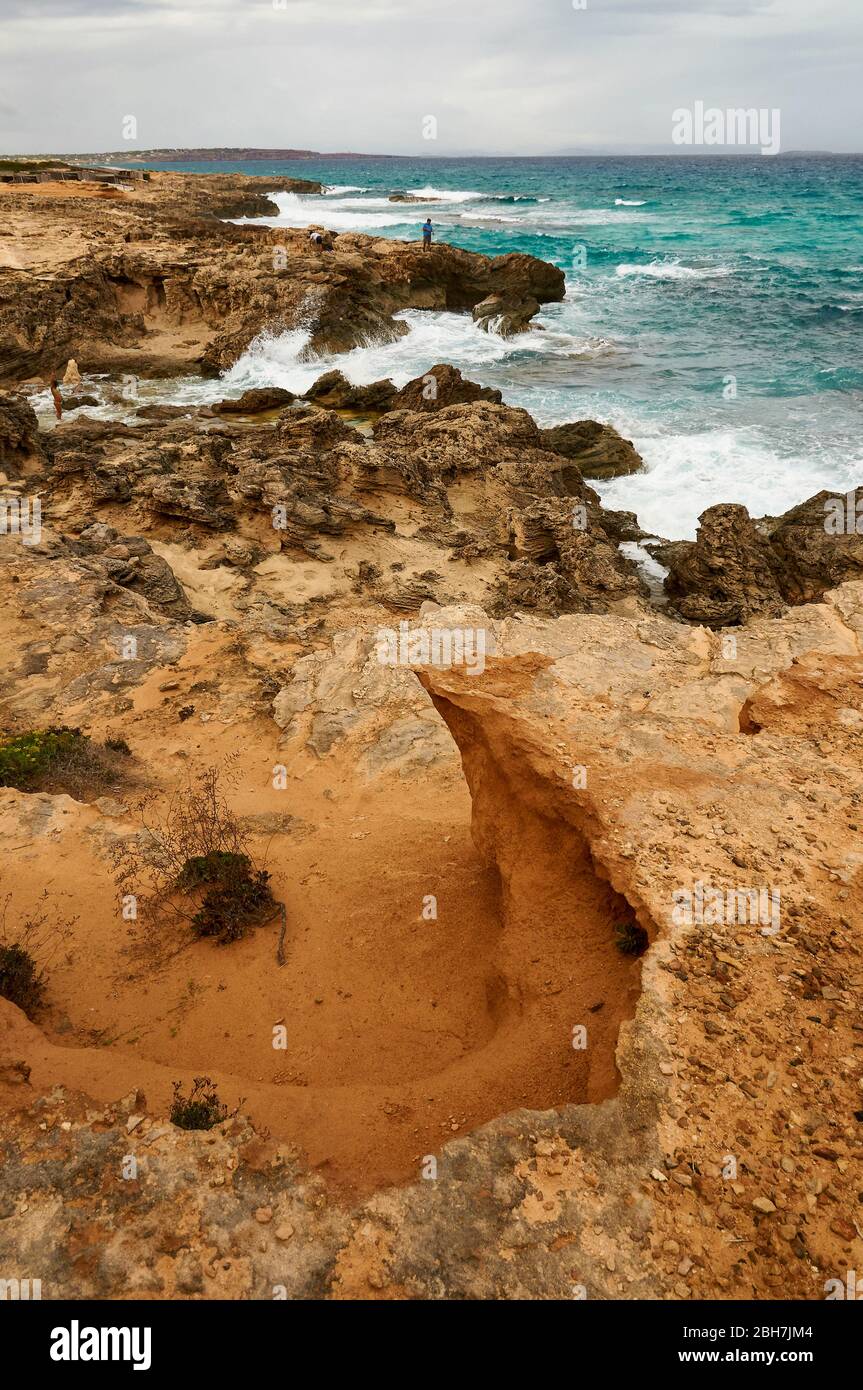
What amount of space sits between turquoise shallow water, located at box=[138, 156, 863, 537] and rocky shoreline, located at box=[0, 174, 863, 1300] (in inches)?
290

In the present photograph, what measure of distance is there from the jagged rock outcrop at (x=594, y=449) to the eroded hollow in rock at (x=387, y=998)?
48.4 ft

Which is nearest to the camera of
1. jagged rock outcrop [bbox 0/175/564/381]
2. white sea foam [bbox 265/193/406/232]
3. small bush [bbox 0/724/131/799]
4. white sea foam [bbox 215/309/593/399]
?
small bush [bbox 0/724/131/799]

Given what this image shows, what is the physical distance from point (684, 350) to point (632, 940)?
31982 mm

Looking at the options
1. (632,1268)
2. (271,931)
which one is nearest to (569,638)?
(271,931)

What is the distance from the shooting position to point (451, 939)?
638 cm

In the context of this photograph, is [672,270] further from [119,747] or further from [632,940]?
[632,940]

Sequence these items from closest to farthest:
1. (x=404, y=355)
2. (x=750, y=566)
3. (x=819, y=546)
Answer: (x=750, y=566)
(x=819, y=546)
(x=404, y=355)

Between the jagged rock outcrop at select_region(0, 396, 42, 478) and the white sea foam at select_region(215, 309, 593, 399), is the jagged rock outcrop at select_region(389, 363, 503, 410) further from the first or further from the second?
the jagged rock outcrop at select_region(0, 396, 42, 478)

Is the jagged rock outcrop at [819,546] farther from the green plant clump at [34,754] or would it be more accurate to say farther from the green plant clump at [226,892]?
the green plant clump at [34,754]

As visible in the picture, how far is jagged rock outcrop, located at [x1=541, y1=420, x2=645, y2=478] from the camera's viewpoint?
20.0 meters
